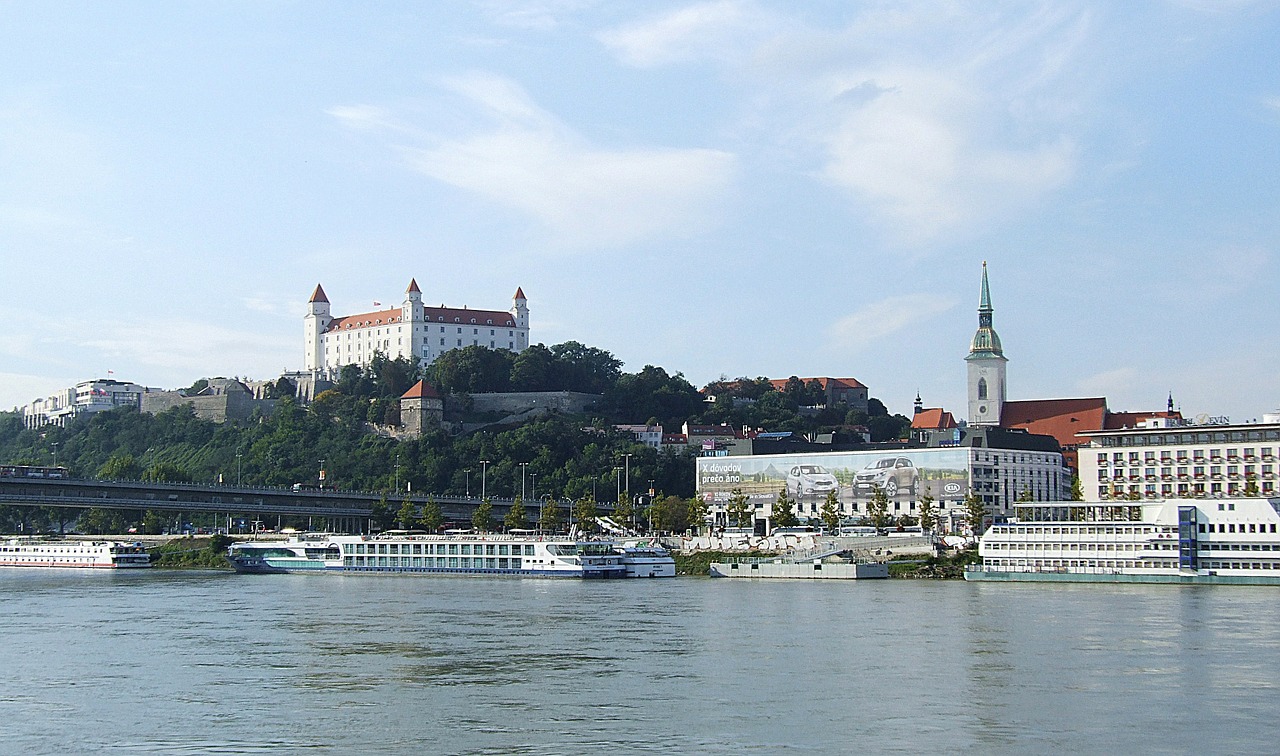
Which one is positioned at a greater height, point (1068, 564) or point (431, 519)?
point (431, 519)

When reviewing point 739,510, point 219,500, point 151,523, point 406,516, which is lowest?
point 151,523

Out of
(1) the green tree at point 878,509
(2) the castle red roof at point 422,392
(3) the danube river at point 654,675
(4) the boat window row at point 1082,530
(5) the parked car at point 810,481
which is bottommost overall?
(3) the danube river at point 654,675

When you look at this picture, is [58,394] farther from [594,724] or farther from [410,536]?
[594,724]

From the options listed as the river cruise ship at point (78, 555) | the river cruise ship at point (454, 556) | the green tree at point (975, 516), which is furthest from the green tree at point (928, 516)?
the river cruise ship at point (78, 555)

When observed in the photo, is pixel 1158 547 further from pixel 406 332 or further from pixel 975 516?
pixel 406 332

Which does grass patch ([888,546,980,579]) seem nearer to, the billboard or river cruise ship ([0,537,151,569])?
the billboard

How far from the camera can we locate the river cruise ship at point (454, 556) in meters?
83.2

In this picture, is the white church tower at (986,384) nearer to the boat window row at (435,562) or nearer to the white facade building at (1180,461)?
the white facade building at (1180,461)

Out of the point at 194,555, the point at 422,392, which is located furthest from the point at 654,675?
the point at 422,392

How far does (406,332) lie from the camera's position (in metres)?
165

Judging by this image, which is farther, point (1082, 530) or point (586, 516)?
point (586, 516)

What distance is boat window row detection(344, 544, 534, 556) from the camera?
86.2 meters

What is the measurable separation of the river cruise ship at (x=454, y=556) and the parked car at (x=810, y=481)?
2685 cm

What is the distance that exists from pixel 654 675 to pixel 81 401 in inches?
6126
